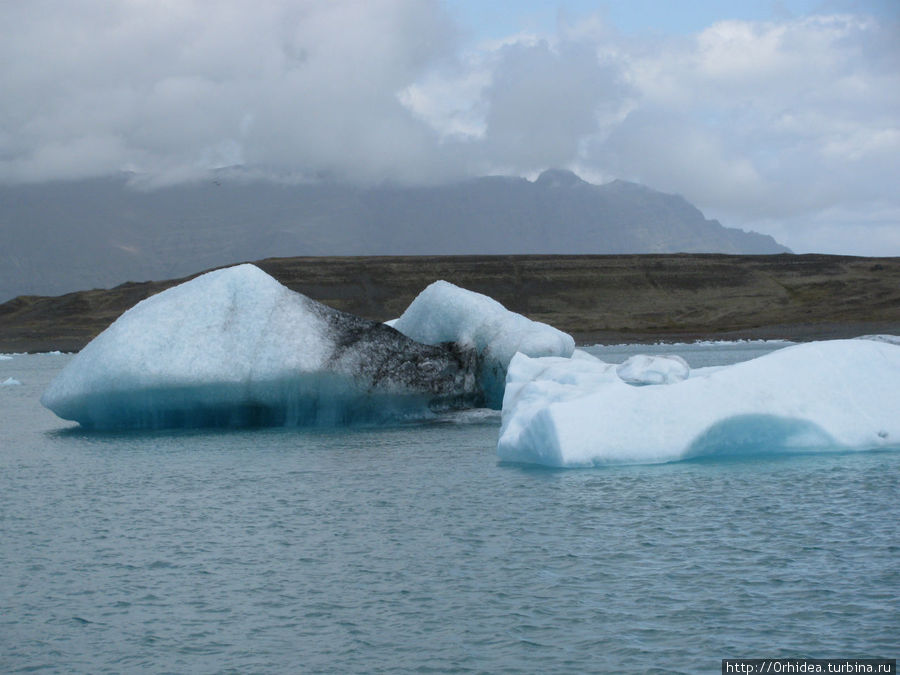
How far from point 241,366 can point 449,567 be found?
10.2 meters

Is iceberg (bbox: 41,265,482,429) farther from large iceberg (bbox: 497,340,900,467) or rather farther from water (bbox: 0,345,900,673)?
large iceberg (bbox: 497,340,900,467)

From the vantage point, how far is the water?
6793 mm

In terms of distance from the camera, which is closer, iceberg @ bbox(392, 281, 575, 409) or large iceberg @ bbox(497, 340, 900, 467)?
large iceberg @ bbox(497, 340, 900, 467)

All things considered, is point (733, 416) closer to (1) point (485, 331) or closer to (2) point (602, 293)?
(1) point (485, 331)

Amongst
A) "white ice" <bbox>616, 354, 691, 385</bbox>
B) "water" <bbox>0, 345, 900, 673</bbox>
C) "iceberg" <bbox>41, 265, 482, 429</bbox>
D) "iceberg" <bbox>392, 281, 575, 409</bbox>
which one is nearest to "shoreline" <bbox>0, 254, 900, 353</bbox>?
"white ice" <bbox>616, 354, 691, 385</bbox>

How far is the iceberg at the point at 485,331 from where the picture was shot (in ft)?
68.0

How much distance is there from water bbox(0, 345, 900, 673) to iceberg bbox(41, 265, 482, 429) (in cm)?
394

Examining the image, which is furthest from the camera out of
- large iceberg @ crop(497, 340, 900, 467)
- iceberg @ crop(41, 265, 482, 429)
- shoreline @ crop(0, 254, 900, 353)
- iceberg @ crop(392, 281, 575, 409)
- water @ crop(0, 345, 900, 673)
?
shoreline @ crop(0, 254, 900, 353)

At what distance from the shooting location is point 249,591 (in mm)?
8234

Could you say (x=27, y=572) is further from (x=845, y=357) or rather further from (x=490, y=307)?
(x=490, y=307)

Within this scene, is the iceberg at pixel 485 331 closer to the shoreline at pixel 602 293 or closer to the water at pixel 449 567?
the water at pixel 449 567

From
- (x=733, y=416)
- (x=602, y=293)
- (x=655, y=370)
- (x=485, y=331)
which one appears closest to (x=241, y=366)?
(x=485, y=331)

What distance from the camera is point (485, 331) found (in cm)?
2128

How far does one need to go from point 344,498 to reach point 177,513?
1974mm
